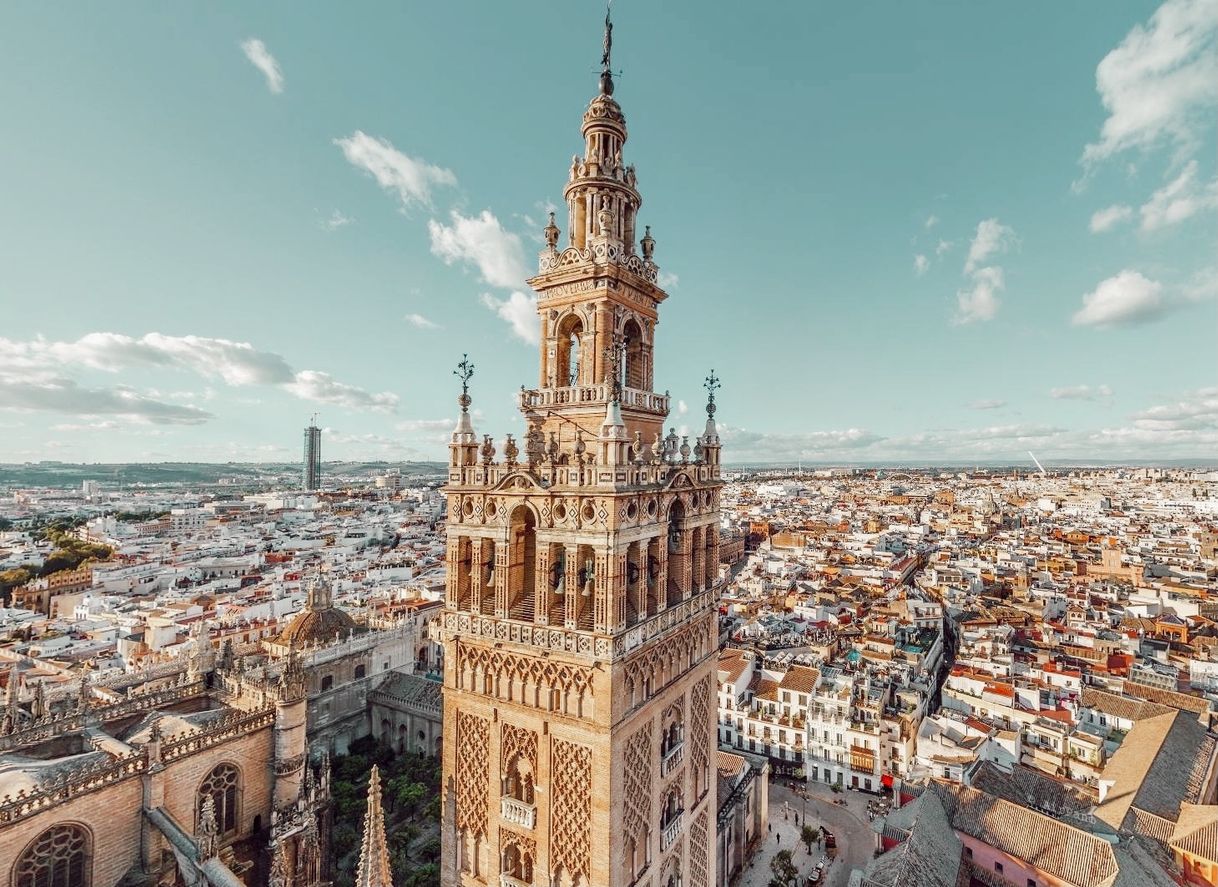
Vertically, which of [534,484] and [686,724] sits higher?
[534,484]

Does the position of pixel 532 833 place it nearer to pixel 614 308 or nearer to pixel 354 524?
pixel 614 308

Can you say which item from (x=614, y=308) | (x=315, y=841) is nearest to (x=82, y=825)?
(x=315, y=841)

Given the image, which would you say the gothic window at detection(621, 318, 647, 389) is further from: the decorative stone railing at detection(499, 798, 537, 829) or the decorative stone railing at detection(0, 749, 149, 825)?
the decorative stone railing at detection(0, 749, 149, 825)

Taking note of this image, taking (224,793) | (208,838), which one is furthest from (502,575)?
(224,793)

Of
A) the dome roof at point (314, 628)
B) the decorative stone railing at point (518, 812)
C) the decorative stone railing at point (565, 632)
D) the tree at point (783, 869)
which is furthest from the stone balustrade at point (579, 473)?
the dome roof at point (314, 628)

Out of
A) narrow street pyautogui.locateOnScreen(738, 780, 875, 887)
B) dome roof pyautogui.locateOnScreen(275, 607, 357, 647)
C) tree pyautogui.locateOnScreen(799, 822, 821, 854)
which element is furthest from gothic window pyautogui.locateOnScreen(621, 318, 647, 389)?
dome roof pyautogui.locateOnScreen(275, 607, 357, 647)

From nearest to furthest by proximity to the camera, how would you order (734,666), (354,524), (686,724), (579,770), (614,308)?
(579,770) → (614,308) → (686,724) → (734,666) → (354,524)

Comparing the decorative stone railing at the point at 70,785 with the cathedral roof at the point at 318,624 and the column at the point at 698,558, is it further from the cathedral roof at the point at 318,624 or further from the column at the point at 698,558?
the cathedral roof at the point at 318,624
